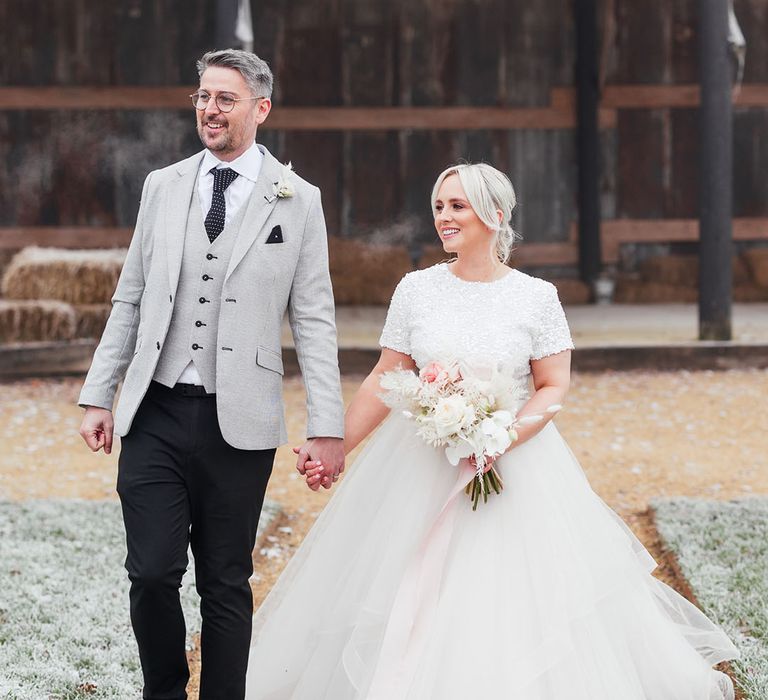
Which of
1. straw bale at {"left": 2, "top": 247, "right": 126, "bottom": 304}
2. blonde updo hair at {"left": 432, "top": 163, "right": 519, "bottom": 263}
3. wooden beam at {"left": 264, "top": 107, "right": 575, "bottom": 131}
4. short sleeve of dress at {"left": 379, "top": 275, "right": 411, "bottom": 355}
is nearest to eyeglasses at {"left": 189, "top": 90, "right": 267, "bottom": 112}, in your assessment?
blonde updo hair at {"left": 432, "top": 163, "right": 519, "bottom": 263}

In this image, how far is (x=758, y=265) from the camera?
1205 centimetres

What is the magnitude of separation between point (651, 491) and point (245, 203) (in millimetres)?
3469

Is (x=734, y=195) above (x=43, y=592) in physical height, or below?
above

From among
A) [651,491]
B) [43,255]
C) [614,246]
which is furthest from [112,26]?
[651,491]

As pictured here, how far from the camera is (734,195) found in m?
12.3

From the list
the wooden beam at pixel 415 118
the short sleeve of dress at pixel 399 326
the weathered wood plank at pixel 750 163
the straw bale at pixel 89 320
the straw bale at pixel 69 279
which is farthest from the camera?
the weathered wood plank at pixel 750 163

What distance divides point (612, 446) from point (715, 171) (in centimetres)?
308

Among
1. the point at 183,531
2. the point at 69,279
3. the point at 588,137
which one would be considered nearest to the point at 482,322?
the point at 183,531

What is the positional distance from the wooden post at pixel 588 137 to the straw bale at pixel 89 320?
15.7ft

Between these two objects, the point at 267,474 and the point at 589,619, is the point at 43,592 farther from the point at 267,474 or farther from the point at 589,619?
the point at 589,619

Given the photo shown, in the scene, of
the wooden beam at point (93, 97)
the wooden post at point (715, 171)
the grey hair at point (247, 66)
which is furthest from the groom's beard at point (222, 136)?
the wooden beam at point (93, 97)

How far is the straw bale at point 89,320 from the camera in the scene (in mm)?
9562

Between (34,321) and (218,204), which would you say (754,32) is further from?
(218,204)

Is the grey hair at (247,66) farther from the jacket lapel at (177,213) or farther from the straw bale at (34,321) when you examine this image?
the straw bale at (34,321)
